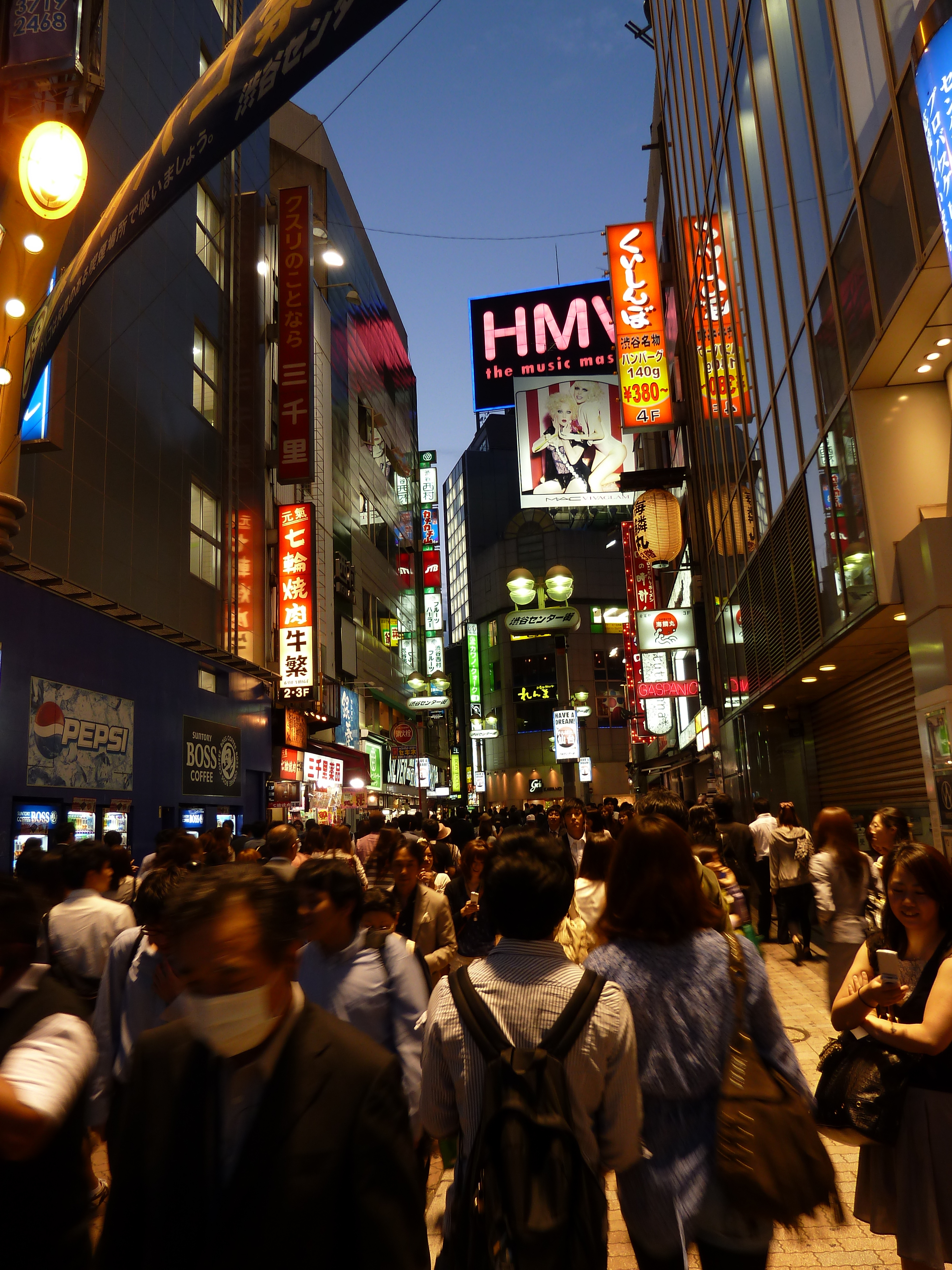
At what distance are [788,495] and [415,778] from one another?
151 feet

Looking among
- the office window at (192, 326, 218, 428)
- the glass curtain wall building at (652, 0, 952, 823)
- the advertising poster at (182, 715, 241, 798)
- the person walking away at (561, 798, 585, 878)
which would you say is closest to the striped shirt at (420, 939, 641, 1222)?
the glass curtain wall building at (652, 0, 952, 823)

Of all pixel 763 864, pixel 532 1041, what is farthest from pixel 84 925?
pixel 763 864

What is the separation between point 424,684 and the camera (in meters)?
50.4

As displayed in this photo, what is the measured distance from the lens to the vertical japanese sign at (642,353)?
75.3 ft

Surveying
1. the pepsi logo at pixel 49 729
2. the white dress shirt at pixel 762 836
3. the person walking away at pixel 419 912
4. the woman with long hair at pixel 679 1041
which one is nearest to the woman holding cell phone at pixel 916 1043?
the woman with long hair at pixel 679 1041

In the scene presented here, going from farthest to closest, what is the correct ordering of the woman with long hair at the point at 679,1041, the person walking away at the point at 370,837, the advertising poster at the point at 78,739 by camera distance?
the advertising poster at the point at 78,739
the person walking away at the point at 370,837
the woman with long hair at the point at 679,1041

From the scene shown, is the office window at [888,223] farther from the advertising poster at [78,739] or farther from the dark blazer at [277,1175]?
the advertising poster at [78,739]

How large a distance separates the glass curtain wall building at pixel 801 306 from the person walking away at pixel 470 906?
498cm

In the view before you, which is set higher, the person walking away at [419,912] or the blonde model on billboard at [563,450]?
the blonde model on billboard at [563,450]

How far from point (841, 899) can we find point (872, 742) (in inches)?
305

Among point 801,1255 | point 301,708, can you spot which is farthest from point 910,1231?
point 301,708

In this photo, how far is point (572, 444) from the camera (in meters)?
28.0

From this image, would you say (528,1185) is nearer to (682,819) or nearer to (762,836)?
(682,819)

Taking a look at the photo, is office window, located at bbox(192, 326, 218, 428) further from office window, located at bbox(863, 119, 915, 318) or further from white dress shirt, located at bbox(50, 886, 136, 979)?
white dress shirt, located at bbox(50, 886, 136, 979)
